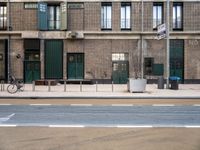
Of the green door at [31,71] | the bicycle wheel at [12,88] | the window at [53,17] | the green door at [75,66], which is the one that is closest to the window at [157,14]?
the green door at [75,66]

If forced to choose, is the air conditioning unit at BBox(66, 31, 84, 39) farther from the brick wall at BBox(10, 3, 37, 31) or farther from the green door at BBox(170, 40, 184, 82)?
the green door at BBox(170, 40, 184, 82)

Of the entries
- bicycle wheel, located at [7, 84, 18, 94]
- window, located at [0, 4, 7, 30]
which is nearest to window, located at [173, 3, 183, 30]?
window, located at [0, 4, 7, 30]

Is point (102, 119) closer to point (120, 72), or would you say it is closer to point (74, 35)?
point (74, 35)

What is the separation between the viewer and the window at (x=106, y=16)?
36781mm

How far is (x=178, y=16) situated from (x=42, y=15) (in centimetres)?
1394

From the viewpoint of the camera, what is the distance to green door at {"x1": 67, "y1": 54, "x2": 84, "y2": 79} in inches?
1455

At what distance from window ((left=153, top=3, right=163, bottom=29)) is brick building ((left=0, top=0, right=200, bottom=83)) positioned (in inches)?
2.0

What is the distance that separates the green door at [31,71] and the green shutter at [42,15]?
3.78 meters

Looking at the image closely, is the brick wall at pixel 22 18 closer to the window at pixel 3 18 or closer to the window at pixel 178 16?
the window at pixel 3 18

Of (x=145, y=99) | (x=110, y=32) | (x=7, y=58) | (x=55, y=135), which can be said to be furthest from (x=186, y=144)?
(x=7, y=58)

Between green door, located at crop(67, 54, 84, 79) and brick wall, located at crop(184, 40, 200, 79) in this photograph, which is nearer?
brick wall, located at crop(184, 40, 200, 79)

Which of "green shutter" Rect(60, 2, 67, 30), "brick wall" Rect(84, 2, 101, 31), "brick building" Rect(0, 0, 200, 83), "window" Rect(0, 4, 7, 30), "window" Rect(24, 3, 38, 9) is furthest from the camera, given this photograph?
"window" Rect(0, 4, 7, 30)

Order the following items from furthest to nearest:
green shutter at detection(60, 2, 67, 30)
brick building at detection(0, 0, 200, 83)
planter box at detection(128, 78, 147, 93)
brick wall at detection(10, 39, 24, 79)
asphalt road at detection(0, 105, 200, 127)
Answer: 1. brick wall at detection(10, 39, 24, 79)
2. brick building at detection(0, 0, 200, 83)
3. green shutter at detection(60, 2, 67, 30)
4. planter box at detection(128, 78, 147, 93)
5. asphalt road at detection(0, 105, 200, 127)

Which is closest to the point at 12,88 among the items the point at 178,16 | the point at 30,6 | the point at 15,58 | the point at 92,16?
the point at 15,58
